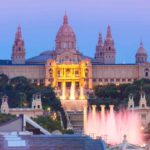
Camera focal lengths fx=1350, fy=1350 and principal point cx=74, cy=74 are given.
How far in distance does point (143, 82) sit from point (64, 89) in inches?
547

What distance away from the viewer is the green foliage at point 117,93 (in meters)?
144

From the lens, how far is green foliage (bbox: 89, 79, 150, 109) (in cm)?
14450

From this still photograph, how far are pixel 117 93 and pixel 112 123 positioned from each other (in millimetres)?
36409

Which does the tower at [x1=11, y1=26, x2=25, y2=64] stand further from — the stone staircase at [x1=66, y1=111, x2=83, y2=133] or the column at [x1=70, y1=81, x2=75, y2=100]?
the stone staircase at [x1=66, y1=111, x2=83, y2=133]

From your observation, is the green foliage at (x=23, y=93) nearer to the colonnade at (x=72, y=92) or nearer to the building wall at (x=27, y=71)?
the colonnade at (x=72, y=92)

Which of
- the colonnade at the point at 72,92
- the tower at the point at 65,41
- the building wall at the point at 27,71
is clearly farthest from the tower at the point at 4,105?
the tower at the point at 65,41

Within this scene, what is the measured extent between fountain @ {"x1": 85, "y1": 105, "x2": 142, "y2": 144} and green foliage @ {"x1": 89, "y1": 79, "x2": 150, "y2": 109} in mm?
10774

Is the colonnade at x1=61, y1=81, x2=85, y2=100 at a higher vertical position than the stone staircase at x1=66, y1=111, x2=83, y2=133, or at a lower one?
higher

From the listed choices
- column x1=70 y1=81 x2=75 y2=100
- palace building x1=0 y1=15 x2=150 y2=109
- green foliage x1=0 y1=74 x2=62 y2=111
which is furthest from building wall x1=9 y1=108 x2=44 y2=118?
palace building x1=0 y1=15 x2=150 y2=109

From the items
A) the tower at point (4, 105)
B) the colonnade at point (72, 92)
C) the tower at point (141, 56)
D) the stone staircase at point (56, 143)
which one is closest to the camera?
the stone staircase at point (56, 143)

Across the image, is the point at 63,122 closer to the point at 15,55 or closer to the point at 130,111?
the point at 130,111

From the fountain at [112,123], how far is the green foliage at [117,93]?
10774 millimetres

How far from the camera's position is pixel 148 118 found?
4914 inches

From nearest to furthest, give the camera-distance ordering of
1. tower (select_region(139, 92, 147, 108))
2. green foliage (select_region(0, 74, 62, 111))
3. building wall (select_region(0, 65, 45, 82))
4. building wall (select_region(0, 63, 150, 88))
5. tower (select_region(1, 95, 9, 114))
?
tower (select_region(1, 95, 9, 114)) → tower (select_region(139, 92, 147, 108)) → green foliage (select_region(0, 74, 62, 111)) → building wall (select_region(0, 65, 45, 82)) → building wall (select_region(0, 63, 150, 88))
